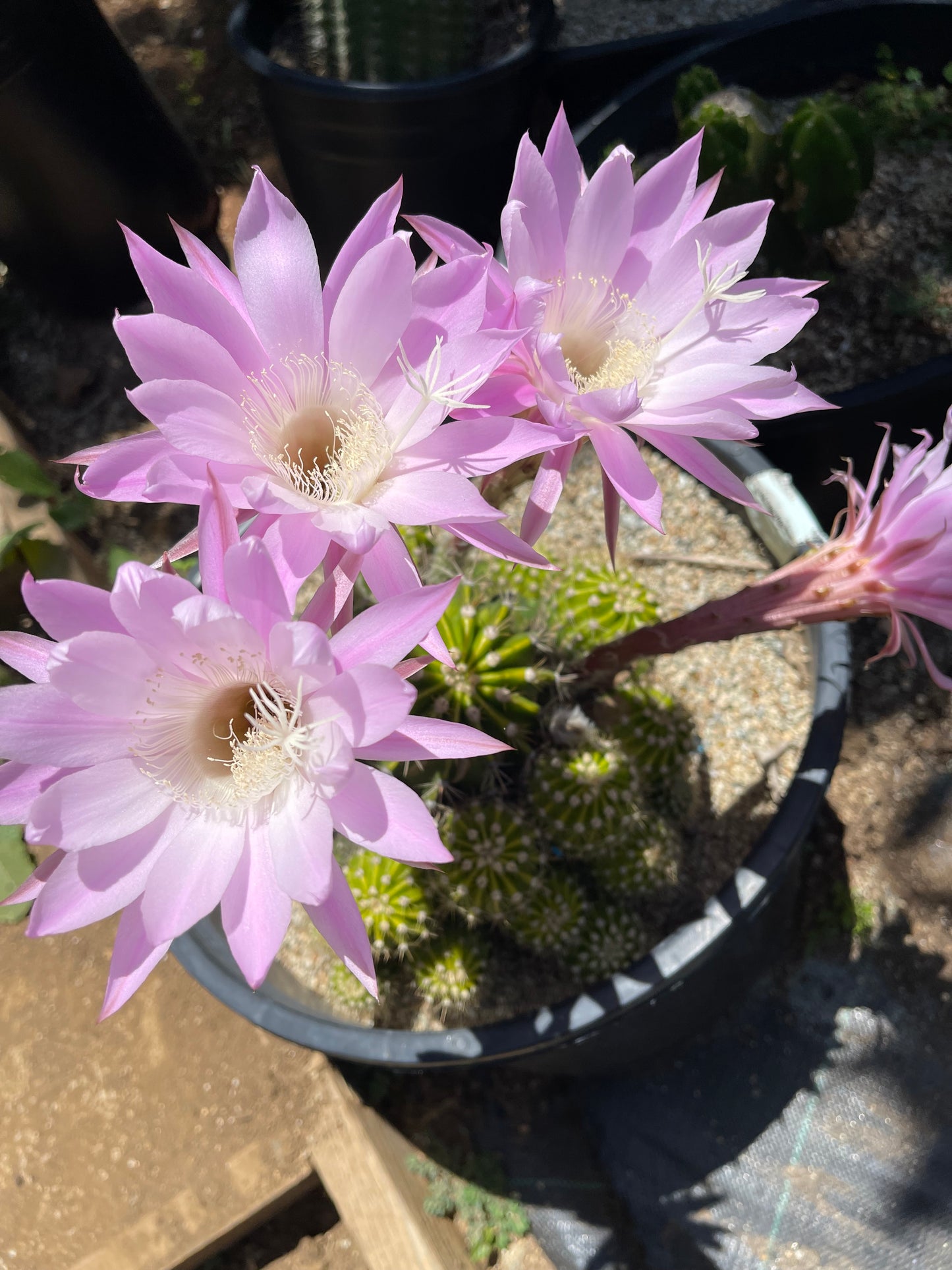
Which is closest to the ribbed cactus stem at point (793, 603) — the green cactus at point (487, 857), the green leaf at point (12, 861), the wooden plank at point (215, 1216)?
the green cactus at point (487, 857)

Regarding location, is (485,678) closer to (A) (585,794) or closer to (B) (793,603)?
(A) (585,794)

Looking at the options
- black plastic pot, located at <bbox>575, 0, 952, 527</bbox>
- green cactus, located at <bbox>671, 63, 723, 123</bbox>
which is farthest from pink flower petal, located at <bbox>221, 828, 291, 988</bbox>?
green cactus, located at <bbox>671, 63, 723, 123</bbox>

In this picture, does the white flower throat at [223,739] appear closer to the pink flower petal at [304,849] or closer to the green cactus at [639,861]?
the pink flower petal at [304,849]

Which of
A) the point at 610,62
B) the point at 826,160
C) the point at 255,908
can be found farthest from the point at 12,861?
the point at 610,62

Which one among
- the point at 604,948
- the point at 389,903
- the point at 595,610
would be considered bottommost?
Answer: the point at 604,948

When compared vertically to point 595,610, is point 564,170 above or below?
above

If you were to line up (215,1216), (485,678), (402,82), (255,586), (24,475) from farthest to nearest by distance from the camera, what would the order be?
(402,82)
(215,1216)
(24,475)
(485,678)
(255,586)

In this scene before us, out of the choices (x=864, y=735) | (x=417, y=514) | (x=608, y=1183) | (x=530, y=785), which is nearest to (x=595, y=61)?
(x=864, y=735)
